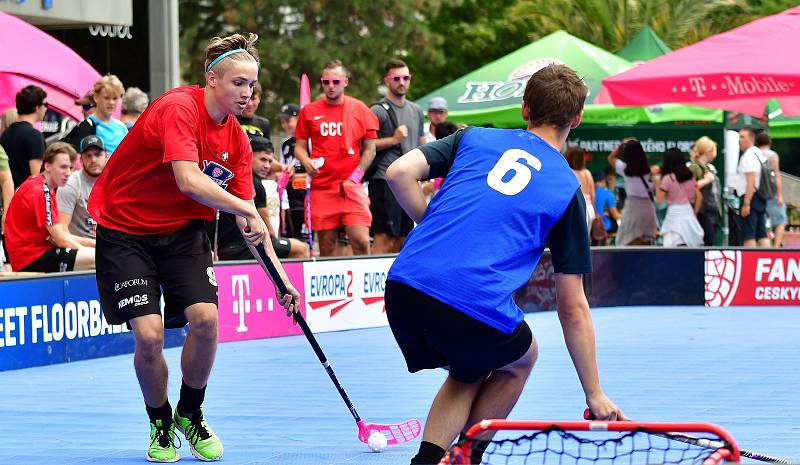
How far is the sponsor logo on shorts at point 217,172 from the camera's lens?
241 inches

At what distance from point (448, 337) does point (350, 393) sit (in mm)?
4420

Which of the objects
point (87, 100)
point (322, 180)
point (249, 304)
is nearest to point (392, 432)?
point (249, 304)

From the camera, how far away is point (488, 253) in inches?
171

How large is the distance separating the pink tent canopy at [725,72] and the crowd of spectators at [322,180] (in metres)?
1.42

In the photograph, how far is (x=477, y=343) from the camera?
14.4ft

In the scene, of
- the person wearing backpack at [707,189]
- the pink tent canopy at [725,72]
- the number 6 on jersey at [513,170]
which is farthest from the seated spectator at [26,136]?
the person wearing backpack at [707,189]

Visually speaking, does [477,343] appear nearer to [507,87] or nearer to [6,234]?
[6,234]

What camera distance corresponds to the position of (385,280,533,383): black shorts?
14.3ft

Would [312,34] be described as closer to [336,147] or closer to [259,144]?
[336,147]

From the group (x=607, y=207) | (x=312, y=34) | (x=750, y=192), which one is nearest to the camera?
(x=750, y=192)

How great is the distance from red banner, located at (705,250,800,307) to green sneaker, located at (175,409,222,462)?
31.4ft

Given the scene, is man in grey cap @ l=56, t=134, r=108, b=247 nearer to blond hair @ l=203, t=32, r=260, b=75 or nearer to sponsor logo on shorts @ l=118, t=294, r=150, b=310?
sponsor logo on shorts @ l=118, t=294, r=150, b=310

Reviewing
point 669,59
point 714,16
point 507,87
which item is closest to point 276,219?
point 669,59

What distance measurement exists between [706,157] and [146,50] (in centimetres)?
727
